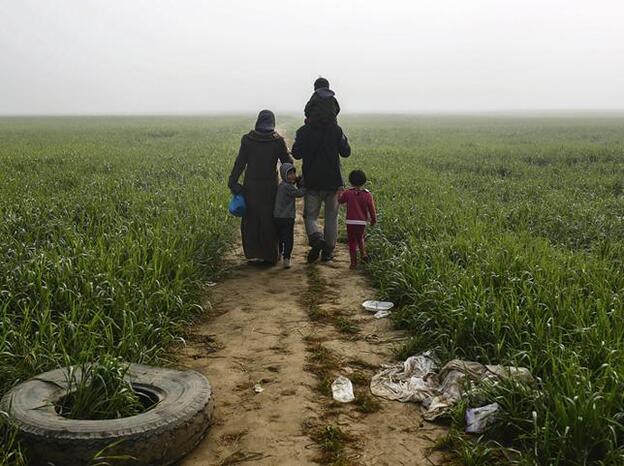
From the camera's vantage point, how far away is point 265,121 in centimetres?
714

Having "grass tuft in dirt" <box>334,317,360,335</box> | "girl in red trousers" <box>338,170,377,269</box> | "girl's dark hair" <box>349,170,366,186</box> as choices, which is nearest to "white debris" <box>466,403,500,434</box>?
"grass tuft in dirt" <box>334,317,360,335</box>

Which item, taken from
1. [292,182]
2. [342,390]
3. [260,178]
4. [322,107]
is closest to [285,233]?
[292,182]

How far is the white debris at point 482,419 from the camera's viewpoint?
11.3 feet

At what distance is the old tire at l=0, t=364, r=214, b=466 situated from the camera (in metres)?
2.97

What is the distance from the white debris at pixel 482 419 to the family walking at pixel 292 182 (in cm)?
397

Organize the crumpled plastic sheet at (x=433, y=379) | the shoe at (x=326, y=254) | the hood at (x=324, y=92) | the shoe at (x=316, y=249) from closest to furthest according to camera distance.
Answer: the crumpled plastic sheet at (x=433, y=379) < the hood at (x=324, y=92) < the shoe at (x=316, y=249) < the shoe at (x=326, y=254)

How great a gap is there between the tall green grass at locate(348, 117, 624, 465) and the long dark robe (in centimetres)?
159

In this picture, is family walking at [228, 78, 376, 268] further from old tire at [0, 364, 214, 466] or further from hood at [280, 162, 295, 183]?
old tire at [0, 364, 214, 466]

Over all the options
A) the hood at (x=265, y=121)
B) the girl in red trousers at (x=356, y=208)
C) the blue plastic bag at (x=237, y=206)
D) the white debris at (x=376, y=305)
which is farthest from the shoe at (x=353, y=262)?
the hood at (x=265, y=121)

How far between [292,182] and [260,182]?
17.0 inches

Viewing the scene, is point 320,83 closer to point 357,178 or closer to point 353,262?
point 357,178

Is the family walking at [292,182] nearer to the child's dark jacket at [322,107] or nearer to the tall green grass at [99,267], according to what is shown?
the child's dark jacket at [322,107]

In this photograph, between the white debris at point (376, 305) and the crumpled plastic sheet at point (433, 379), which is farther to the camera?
the white debris at point (376, 305)

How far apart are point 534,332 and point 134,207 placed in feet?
21.9
